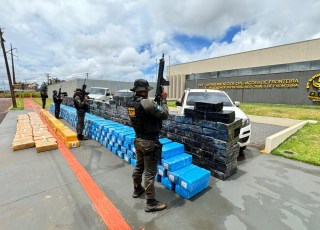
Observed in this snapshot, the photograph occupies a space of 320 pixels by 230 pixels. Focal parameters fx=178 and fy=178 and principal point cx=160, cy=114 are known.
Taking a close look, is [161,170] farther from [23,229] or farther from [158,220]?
[23,229]

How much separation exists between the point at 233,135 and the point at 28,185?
4.15 m

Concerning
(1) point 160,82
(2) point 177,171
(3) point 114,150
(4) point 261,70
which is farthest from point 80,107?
(4) point 261,70

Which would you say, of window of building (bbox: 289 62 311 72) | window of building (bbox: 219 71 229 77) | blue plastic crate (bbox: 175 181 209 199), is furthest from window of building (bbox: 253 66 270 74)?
blue plastic crate (bbox: 175 181 209 199)

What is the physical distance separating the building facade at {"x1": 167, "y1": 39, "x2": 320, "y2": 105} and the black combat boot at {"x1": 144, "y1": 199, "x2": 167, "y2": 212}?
22.7 meters

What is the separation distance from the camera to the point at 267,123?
10531 millimetres

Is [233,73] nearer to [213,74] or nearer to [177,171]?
[213,74]

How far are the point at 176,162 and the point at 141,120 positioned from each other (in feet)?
3.82

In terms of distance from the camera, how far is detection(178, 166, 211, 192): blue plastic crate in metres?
2.91

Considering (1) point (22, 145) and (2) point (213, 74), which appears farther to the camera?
(2) point (213, 74)

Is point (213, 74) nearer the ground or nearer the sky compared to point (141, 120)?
nearer the sky

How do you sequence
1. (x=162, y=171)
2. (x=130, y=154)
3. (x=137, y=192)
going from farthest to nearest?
(x=130, y=154)
(x=162, y=171)
(x=137, y=192)

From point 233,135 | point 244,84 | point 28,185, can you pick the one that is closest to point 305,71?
point 244,84

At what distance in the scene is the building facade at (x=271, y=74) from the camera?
63.2 ft

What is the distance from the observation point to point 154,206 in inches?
106
